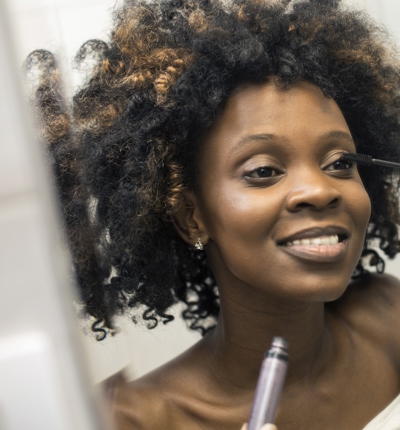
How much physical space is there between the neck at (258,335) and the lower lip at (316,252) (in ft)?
0.46

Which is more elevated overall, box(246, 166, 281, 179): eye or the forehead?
the forehead

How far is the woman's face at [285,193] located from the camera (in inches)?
37.1

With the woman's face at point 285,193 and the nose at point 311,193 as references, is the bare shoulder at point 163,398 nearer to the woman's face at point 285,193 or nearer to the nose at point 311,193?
the woman's face at point 285,193

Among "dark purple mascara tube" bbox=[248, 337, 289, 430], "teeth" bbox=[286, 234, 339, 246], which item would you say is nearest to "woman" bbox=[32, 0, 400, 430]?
"teeth" bbox=[286, 234, 339, 246]

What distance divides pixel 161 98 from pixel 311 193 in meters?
0.26

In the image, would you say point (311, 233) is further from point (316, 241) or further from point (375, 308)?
point (375, 308)

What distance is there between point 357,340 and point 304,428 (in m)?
0.22

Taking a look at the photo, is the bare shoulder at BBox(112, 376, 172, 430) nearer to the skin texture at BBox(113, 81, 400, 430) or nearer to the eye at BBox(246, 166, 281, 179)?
the skin texture at BBox(113, 81, 400, 430)

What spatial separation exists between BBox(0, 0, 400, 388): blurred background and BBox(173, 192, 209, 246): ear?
0.57 ft

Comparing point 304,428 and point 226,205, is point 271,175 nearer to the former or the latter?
point 226,205

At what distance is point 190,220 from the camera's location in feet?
3.50

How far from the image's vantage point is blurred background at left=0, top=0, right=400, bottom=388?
1.74ft

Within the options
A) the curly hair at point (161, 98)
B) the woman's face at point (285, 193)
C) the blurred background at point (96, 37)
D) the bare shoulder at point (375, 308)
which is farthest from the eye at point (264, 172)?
the bare shoulder at point (375, 308)

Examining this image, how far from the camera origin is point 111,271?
3.53ft
